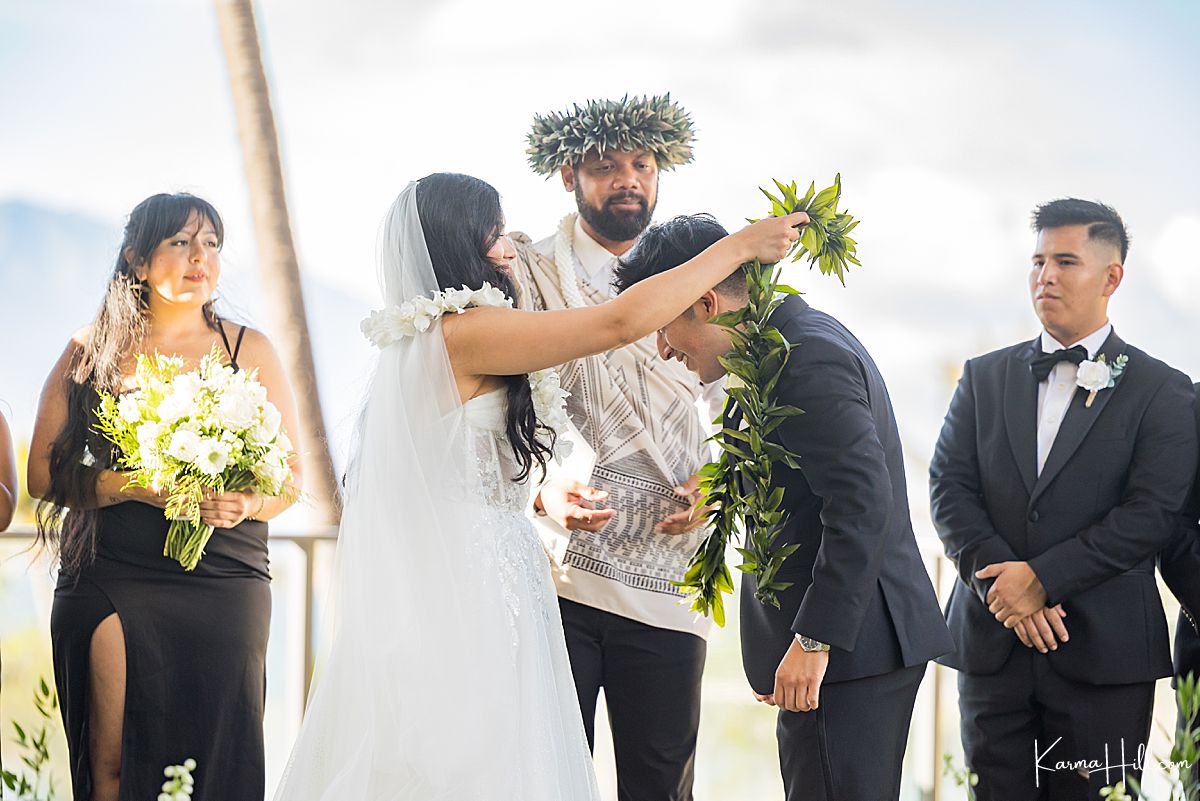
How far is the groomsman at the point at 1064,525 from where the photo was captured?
3.06 m

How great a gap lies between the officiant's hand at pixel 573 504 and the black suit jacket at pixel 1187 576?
1.54 meters

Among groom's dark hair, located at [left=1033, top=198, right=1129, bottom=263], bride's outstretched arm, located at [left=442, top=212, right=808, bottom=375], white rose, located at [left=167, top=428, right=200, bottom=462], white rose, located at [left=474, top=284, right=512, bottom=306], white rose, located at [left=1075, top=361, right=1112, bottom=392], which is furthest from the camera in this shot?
groom's dark hair, located at [left=1033, top=198, right=1129, bottom=263]

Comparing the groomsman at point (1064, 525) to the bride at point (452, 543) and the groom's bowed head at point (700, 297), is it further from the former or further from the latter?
the bride at point (452, 543)

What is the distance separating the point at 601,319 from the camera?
2.37m

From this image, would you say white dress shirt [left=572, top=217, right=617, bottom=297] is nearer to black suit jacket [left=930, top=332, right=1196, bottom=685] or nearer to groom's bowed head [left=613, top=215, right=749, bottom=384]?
groom's bowed head [left=613, top=215, right=749, bottom=384]

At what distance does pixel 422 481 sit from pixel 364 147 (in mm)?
5436

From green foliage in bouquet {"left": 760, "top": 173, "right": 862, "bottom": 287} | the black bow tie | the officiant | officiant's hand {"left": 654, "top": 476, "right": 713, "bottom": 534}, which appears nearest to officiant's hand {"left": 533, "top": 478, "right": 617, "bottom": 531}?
the officiant

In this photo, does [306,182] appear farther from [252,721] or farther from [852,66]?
[252,721]

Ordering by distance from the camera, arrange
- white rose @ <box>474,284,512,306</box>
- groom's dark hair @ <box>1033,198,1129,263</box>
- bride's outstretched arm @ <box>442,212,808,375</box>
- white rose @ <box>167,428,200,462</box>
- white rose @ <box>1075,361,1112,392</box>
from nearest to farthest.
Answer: bride's outstretched arm @ <box>442,212,808,375</box>, white rose @ <box>474,284,512,306</box>, white rose @ <box>167,428,200,462</box>, white rose @ <box>1075,361,1112,392</box>, groom's dark hair @ <box>1033,198,1129,263</box>

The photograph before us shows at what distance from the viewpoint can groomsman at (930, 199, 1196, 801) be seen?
3061 mm

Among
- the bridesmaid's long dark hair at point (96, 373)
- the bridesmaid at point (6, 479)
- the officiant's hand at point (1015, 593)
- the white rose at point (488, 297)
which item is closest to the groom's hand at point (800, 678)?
the white rose at point (488, 297)

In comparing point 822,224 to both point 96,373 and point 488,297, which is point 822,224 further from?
point 96,373

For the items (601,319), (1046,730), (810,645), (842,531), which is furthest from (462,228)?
(1046,730)

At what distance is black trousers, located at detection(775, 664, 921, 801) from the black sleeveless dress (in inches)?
63.0
